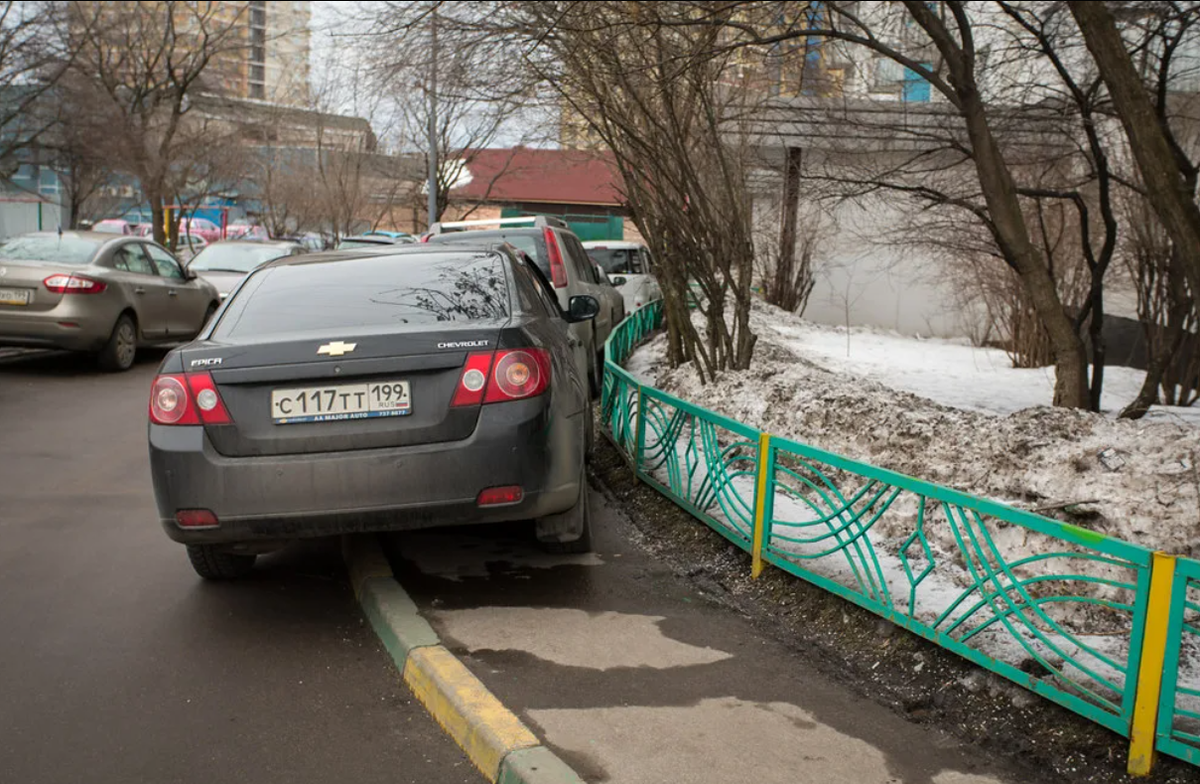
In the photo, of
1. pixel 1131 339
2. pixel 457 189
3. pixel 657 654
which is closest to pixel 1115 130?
pixel 1131 339

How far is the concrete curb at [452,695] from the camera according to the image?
3.37 metres

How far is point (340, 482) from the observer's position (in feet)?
14.9

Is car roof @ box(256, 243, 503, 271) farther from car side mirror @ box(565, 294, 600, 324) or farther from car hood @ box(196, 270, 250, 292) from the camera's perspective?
car hood @ box(196, 270, 250, 292)

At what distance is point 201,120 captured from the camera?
35.9 m

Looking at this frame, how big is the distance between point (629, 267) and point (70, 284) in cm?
941

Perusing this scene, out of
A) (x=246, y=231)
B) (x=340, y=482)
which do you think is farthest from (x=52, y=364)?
(x=246, y=231)

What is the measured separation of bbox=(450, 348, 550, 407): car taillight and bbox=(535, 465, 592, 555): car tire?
0.62 metres

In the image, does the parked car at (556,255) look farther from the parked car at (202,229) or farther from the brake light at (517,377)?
the parked car at (202,229)

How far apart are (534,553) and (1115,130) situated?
9.37 metres

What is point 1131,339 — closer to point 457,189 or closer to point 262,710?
point 262,710

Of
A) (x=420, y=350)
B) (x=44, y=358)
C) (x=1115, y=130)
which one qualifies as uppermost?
(x=1115, y=130)

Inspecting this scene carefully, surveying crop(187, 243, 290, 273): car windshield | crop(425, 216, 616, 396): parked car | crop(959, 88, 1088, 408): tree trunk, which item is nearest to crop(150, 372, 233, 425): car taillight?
crop(425, 216, 616, 396): parked car

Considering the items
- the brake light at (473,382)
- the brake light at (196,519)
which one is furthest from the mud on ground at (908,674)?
the brake light at (196,519)

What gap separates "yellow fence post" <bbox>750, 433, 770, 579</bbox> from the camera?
531 cm
